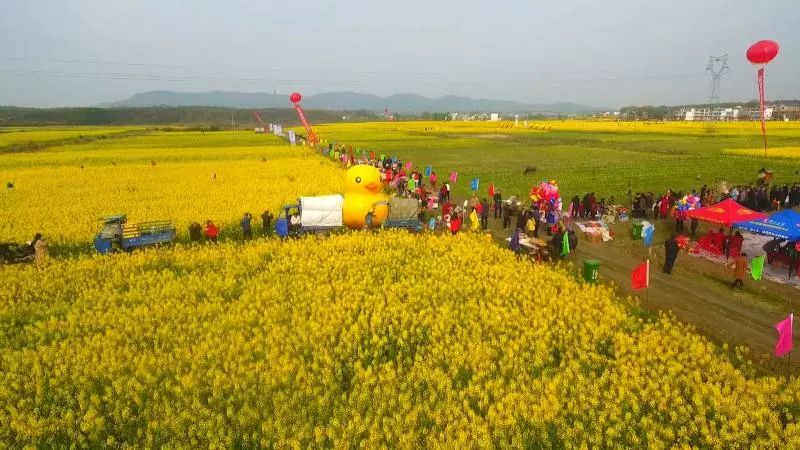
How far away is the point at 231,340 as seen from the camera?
977cm

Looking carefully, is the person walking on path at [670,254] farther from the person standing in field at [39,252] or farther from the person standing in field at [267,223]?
the person standing in field at [39,252]

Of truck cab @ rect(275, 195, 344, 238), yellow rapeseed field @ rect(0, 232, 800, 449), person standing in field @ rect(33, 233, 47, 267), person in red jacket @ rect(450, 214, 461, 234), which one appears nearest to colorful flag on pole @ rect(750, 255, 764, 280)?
yellow rapeseed field @ rect(0, 232, 800, 449)

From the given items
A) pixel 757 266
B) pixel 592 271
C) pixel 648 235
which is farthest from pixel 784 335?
pixel 648 235

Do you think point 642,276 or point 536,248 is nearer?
point 642,276

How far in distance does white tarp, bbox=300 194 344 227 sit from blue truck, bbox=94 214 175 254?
4.89 metres

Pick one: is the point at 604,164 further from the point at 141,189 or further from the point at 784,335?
the point at 141,189

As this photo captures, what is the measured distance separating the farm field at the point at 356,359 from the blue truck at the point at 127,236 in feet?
Answer: 2.40

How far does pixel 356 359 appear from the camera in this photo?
30.8 feet

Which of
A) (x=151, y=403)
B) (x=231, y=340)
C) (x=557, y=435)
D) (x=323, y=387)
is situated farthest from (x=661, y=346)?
(x=151, y=403)

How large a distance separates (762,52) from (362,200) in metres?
19.1

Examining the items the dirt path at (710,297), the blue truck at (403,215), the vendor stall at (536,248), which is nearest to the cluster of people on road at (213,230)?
the blue truck at (403,215)

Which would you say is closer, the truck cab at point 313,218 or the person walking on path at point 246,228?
the truck cab at point 313,218

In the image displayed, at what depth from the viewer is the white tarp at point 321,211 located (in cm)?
1819

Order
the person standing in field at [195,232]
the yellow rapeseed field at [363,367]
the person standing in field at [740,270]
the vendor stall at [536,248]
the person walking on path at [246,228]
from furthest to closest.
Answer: the person walking on path at [246,228], the person standing in field at [195,232], the vendor stall at [536,248], the person standing in field at [740,270], the yellow rapeseed field at [363,367]
